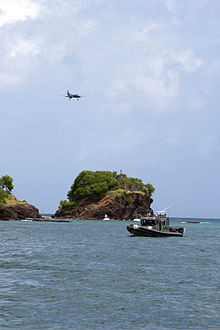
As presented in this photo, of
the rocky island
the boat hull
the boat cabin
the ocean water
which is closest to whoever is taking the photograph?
the ocean water

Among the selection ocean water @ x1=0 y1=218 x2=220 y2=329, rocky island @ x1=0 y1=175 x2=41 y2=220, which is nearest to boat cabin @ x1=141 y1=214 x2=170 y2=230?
ocean water @ x1=0 y1=218 x2=220 y2=329

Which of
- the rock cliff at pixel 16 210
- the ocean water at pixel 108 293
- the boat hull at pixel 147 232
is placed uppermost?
the rock cliff at pixel 16 210

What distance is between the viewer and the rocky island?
14438cm

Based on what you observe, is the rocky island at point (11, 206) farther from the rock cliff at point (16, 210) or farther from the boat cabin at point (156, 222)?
the boat cabin at point (156, 222)

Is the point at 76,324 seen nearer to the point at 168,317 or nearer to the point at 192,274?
the point at 168,317

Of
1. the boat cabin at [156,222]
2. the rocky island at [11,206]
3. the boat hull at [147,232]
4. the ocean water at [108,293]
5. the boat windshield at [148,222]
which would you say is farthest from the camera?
the rocky island at [11,206]

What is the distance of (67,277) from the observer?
1106 inches

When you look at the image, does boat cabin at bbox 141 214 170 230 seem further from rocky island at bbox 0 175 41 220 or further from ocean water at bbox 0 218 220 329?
rocky island at bbox 0 175 41 220

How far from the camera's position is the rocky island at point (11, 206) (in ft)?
474

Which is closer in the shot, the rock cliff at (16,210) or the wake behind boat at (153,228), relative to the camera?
the wake behind boat at (153,228)

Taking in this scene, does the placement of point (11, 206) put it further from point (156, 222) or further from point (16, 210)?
point (156, 222)

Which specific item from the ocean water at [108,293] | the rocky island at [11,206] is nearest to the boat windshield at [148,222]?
the ocean water at [108,293]

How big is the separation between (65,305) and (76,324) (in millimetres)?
3433

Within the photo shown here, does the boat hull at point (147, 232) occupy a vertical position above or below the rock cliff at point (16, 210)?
below
